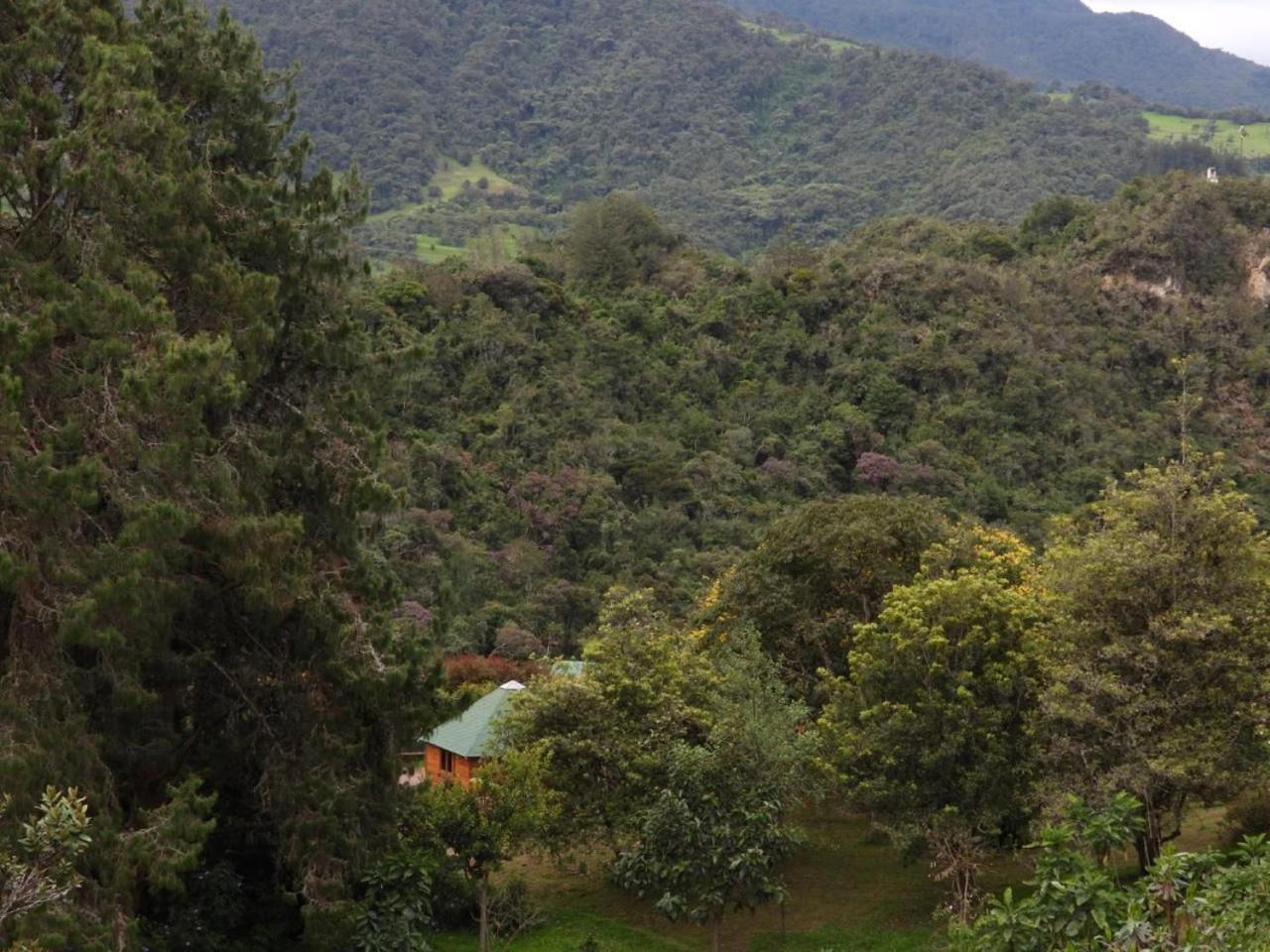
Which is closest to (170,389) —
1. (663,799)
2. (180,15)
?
(180,15)

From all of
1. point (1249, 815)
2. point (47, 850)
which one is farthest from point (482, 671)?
point (47, 850)

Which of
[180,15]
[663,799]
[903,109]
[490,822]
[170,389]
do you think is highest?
[903,109]

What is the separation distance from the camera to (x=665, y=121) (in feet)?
392

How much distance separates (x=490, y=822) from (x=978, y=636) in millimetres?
6552

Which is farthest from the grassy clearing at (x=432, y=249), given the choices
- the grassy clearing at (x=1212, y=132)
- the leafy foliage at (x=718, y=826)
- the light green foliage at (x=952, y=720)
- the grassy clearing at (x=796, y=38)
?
the leafy foliage at (x=718, y=826)

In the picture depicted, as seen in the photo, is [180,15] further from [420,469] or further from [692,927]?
[420,469]

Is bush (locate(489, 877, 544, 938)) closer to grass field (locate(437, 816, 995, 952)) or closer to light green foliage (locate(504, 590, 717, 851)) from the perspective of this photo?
grass field (locate(437, 816, 995, 952))

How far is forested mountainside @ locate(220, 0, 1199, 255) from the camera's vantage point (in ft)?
320

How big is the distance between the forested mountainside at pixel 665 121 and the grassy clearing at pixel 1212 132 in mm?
3113

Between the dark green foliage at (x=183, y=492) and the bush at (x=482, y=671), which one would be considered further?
the bush at (x=482, y=671)

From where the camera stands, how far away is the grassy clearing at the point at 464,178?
10175 centimetres

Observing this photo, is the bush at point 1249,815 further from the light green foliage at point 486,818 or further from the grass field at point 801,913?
the light green foliage at point 486,818

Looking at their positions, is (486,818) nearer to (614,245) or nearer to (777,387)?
(777,387)

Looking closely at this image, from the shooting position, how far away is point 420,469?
36.6 meters
